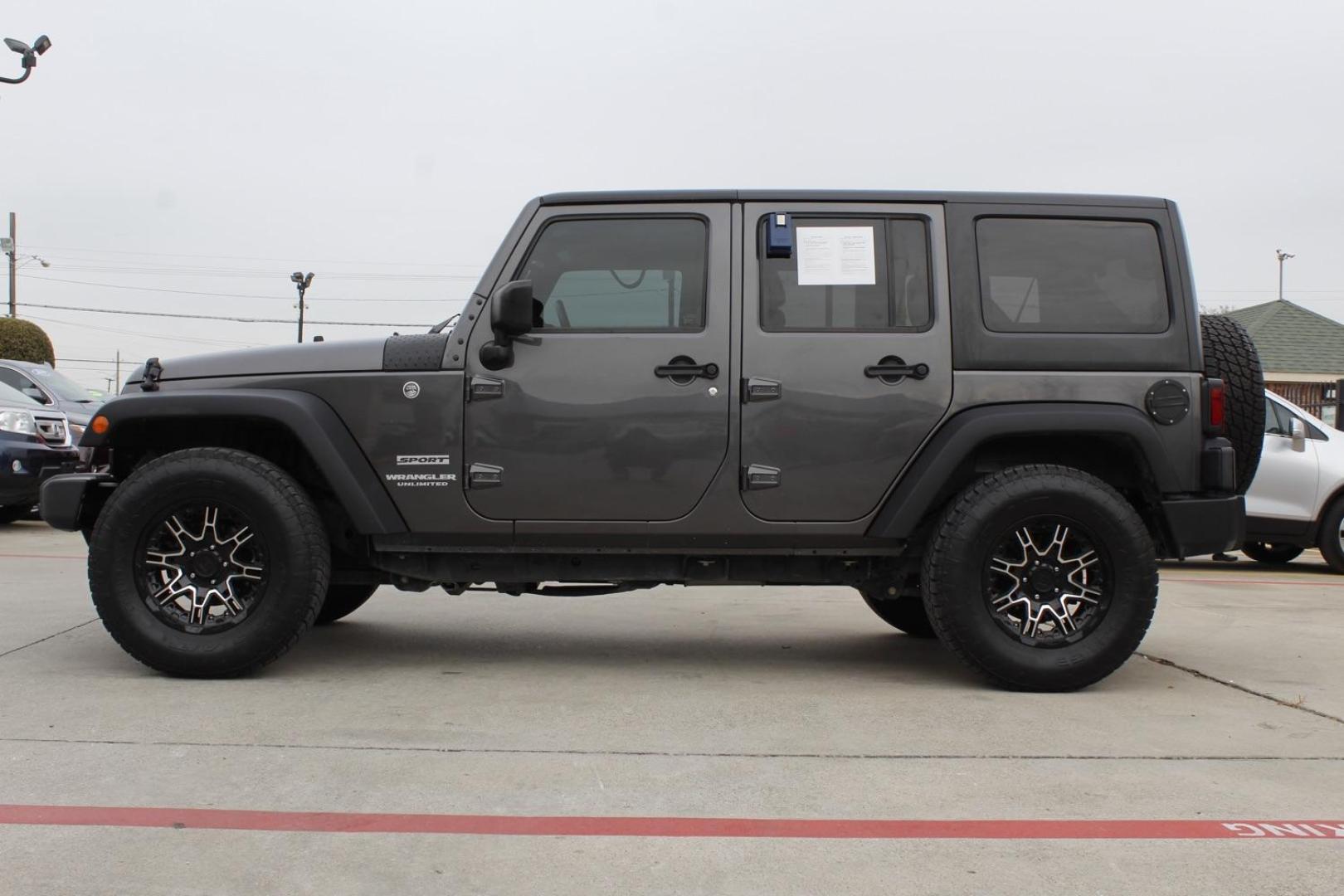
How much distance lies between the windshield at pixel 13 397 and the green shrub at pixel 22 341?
14.7m

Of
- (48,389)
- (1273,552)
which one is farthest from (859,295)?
(48,389)

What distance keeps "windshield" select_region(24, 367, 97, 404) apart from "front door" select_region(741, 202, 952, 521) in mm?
11630

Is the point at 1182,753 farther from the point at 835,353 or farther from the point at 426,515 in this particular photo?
the point at 426,515

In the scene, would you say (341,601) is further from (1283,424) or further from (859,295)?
(1283,424)

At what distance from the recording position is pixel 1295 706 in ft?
15.6

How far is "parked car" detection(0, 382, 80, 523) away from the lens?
Answer: 11.3 metres

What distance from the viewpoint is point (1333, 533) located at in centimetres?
1040

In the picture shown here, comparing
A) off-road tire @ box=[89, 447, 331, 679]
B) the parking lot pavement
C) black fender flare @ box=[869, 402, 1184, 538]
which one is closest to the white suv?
the parking lot pavement

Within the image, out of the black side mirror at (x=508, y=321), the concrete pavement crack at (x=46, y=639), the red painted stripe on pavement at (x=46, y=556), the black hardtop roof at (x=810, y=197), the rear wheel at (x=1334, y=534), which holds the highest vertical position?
the black hardtop roof at (x=810, y=197)

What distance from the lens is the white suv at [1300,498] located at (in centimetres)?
1039

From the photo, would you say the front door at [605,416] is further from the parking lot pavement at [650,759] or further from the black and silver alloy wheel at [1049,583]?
the black and silver alloy wheel at [1049,583]

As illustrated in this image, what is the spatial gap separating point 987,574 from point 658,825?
215 centimetres

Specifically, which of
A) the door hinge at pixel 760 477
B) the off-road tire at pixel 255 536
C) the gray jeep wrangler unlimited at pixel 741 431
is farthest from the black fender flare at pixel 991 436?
the off-road tire at pixel 255 536

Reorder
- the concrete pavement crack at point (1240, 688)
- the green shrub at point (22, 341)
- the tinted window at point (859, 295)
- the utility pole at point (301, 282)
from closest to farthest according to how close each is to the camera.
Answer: the concrete pavement crack at point (1240, 688) → the tinted window at point (859, 295) → the green shrub at point (22, 341) → the utility pole at point (301, 282)
